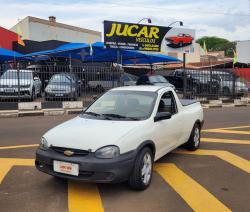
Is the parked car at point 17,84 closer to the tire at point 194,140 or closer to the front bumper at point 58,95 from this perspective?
the front bumper at point 58,95

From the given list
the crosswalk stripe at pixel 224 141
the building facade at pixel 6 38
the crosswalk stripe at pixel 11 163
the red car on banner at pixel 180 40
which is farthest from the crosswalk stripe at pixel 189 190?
the building facade at pixel 6 38

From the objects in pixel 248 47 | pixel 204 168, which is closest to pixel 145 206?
pixel 204 168

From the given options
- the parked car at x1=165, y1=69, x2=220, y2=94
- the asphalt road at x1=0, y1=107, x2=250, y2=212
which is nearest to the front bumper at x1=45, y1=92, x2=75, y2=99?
the parked car at x1=165, y1=69, x2=220, y2=94

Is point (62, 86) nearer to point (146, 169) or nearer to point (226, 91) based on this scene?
point (226, 91)

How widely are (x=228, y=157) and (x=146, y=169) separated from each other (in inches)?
106

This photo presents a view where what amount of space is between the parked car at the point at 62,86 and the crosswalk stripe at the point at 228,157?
386 inches

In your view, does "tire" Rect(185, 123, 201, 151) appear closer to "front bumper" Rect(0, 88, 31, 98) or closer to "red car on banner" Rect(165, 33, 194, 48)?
"front bumper" Rect(0, 88, 31, 98)

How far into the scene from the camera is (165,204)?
5012mm

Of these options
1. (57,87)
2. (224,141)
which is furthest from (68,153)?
(57,87)

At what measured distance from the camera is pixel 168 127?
6.62 metres

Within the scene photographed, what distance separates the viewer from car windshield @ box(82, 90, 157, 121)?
20.4 feet

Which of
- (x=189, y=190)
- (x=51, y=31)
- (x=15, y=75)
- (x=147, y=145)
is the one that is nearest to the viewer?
(x=189, y=190)

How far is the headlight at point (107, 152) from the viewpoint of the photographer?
5.10m

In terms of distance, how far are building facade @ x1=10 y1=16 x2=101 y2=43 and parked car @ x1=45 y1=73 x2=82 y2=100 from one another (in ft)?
70.1
